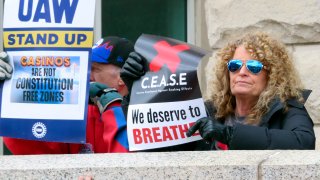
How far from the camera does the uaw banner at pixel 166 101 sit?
4.07m

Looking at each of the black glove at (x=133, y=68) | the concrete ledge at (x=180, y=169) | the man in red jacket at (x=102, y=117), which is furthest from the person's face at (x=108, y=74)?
the concrete ledge at (x=180, y=169)

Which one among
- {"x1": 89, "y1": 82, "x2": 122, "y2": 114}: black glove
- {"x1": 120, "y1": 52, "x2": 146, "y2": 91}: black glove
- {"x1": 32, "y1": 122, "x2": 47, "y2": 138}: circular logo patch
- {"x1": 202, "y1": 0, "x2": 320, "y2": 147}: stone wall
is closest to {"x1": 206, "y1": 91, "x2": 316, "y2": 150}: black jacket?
{"x1": 120, "y1": 52, "x2": 146, "y2": 91}: black glove

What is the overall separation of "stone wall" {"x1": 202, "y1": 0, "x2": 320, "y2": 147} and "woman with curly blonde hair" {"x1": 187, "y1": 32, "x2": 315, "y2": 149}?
1.56 m

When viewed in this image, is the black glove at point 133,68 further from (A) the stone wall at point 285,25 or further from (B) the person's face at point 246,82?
(A) the stone wall at point 285,25

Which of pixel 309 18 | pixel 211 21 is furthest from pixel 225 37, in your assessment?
pixel 309 18

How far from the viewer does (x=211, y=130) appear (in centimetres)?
388

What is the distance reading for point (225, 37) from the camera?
6184mm

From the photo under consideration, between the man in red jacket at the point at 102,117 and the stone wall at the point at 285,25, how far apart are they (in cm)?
162

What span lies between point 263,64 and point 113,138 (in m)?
0.72

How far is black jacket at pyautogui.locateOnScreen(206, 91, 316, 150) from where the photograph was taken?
3.95 metres

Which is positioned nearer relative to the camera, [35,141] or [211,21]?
[35,141]

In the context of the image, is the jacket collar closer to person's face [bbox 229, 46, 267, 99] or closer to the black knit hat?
person's face [bbox 229, 46, 267, 99]

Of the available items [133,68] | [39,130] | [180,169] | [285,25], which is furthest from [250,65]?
[285,25]

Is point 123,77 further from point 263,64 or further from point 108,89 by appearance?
point 263,64
